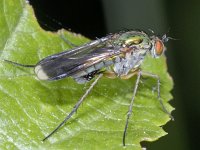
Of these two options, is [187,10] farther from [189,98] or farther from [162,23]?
[189,98]

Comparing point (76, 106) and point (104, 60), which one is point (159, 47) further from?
point (76, 106)

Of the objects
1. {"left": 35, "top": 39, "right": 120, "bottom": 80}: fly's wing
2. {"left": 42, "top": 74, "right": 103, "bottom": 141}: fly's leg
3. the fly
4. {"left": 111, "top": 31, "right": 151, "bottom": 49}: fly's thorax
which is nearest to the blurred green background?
the fly

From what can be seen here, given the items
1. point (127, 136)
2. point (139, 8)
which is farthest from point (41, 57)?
point (139, 8)

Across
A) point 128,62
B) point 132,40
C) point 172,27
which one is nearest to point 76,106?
point 128,62

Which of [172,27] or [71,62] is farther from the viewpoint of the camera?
[172,27]

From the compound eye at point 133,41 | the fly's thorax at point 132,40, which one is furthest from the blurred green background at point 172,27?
the compound eye at point 133,41

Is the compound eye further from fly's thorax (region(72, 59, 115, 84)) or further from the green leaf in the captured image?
the green leaf
